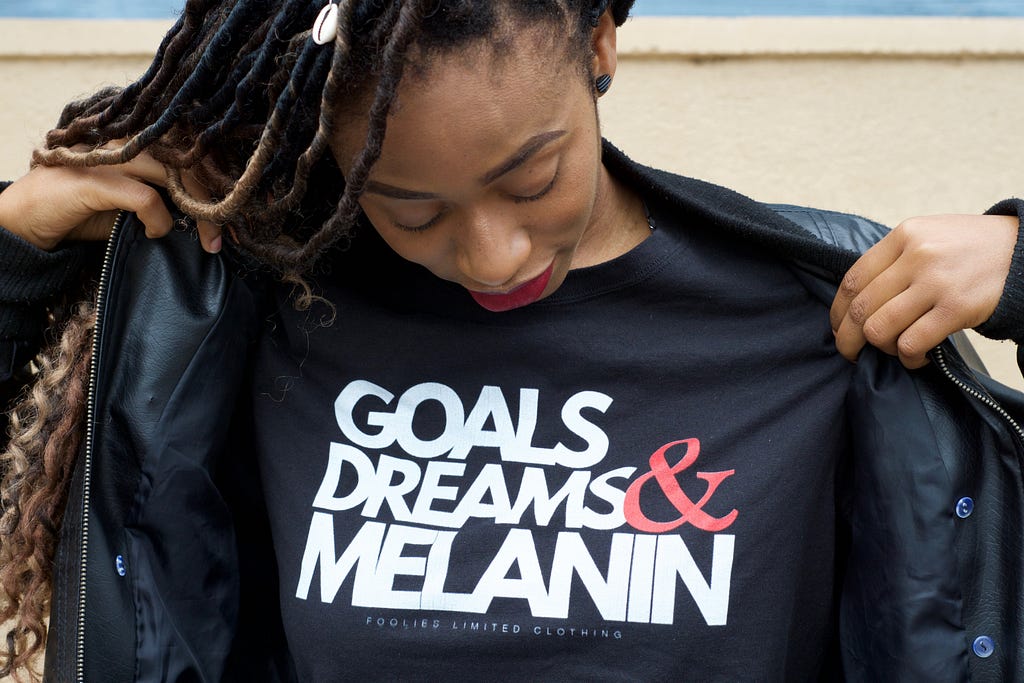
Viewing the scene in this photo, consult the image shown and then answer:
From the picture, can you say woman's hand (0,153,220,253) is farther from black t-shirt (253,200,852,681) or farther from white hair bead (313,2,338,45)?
white hair bead (313,2,338,45)

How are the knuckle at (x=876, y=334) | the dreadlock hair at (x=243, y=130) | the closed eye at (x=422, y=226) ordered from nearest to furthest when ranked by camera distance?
the dreadlock hair at (x=243, y=130)
the closed eye at (x=422, y=226)
the knuckle at (x=876, y=334)

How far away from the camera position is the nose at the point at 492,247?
1133 millimetres

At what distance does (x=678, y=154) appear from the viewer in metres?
2.43

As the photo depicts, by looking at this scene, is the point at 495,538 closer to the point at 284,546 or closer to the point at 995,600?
the point at 284,546

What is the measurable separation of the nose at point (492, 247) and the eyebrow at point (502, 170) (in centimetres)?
5

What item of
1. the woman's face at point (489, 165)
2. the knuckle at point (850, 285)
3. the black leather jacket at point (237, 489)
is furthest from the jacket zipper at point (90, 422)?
the knuckle at point (850, 285)

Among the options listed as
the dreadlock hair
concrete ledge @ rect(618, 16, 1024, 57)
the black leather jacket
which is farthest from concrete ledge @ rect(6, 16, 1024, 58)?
the dreadlock hair

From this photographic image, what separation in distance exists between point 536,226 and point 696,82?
1361 millimetres

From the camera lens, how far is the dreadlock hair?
104cm

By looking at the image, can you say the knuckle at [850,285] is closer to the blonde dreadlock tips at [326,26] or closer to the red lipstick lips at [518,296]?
the red lipstick lips at [518,296]

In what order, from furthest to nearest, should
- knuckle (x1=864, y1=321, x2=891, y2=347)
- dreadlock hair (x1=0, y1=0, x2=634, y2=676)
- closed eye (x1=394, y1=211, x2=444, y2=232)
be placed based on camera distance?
knuckle (x1=864, y1=321, x2=891, y2=347)
closed eye (x1=394, y1=211, x2=444, y2=232)
dreadlock hair (x1=0, y1=0, x2=634, y2=676)

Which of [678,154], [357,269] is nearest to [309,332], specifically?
[357,269]

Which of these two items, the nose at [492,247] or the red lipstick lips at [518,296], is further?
the red lipstick lips at [518,296]

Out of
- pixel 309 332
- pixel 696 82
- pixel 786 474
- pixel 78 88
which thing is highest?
pixel 696 82
